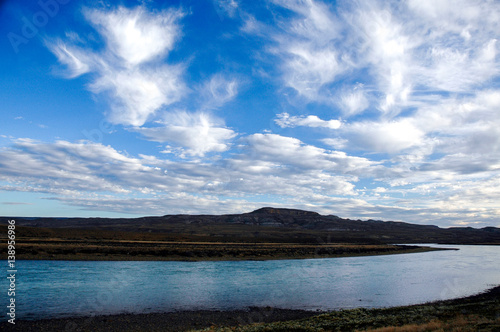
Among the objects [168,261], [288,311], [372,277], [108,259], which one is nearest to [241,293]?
[288,311]

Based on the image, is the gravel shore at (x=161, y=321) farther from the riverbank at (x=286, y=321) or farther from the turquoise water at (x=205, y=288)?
the turquoise water at (x=205, y=288)

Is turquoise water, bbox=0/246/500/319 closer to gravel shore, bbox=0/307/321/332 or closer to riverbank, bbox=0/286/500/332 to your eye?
gravel shore, bbox=0/307/321/332

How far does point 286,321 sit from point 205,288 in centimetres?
1259

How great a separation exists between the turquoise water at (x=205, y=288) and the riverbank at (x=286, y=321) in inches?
75.2

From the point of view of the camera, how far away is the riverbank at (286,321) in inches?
639

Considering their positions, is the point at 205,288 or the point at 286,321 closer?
the point at 286,321

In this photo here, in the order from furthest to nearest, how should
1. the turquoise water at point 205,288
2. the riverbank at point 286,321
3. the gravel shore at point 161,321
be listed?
the turquoise water at point 205,288 < the gravel shore at point 161,321 < the riverbank at point 286,321

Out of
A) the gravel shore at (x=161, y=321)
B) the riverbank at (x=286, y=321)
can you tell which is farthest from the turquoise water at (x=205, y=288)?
the riverbank at (x=286, y=321)

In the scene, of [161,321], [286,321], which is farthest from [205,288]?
[286,321]

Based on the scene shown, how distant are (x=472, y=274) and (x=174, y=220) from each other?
162 meters

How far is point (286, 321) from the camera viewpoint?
19266 millimetres

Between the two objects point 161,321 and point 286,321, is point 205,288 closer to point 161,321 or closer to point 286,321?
point 161,321

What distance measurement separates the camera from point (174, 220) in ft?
615

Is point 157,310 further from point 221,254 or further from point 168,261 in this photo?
point 221,254
